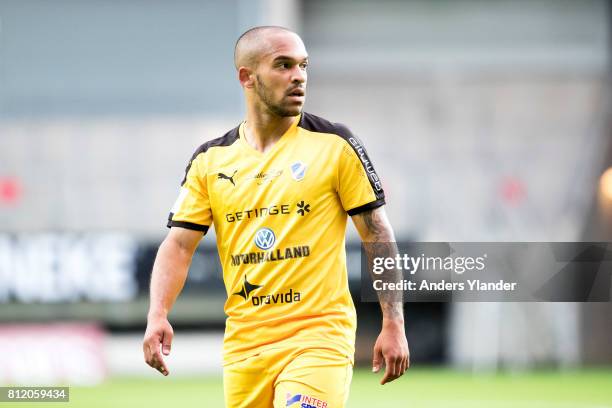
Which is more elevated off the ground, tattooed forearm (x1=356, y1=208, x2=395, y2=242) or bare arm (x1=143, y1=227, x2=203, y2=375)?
tattooed forearm (x1=356, y1=208, x2=395, y2=242)

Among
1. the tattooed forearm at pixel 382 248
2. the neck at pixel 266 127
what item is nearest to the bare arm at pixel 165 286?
the neck at pixel 266 127

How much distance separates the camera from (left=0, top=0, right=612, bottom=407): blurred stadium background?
59.7ft

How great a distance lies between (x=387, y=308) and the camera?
5191mm

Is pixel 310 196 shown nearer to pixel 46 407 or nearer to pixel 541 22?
pixel 46 407

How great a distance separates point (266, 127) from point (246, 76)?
0.24 metres

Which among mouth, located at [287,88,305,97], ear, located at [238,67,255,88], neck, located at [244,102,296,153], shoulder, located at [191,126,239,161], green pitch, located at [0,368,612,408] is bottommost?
green pitch, located at [0,368,612,408]

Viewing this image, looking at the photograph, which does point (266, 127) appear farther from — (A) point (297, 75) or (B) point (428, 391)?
(B) point (428, 391)

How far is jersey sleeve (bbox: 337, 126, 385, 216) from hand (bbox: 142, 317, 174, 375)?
93 centimetres

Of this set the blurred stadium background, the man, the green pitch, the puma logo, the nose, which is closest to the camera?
the man

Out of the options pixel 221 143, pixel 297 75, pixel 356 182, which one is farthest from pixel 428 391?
pixel 297 75

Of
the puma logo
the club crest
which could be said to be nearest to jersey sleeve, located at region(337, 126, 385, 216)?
the club crest

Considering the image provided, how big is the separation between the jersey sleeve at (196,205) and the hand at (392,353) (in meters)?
1.02

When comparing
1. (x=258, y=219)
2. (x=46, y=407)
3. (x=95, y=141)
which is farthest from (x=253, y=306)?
(x=95, y=141)

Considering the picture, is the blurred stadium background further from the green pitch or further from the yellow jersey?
the yellow jersey
